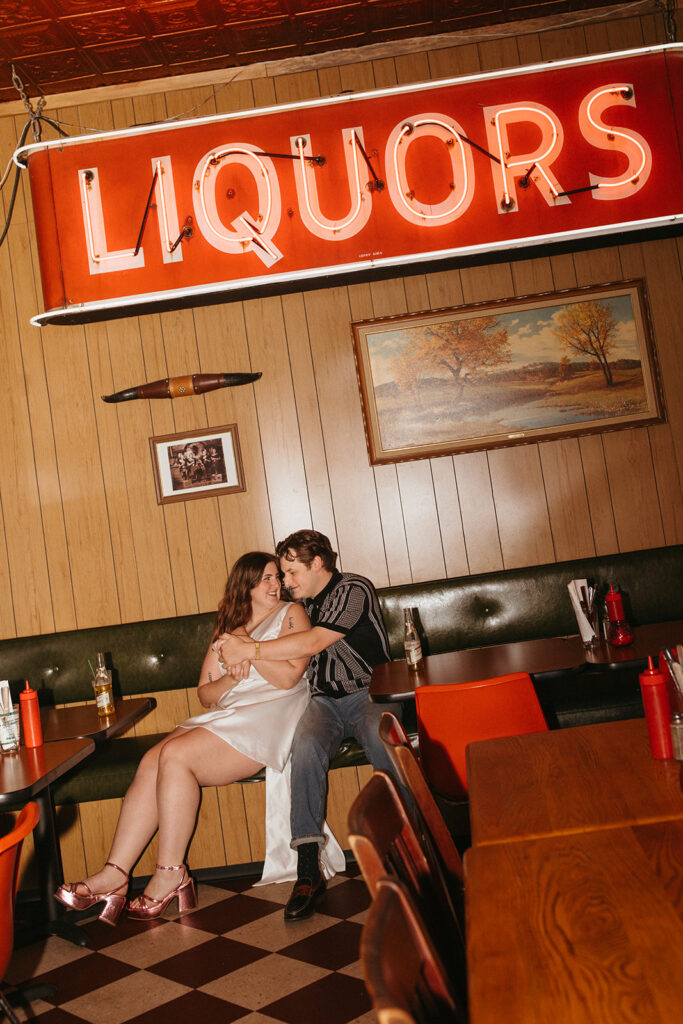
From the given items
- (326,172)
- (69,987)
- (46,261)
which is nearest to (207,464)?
(46,261)

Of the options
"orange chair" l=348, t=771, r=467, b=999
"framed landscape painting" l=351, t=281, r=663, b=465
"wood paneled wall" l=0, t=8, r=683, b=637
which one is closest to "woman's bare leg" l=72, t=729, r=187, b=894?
"wood paneled wall" l=0, t=8, r=683, b=637

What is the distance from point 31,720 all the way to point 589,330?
3115 mm

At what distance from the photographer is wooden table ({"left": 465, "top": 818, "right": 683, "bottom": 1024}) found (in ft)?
3.05

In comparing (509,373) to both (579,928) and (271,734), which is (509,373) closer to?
(271,734)

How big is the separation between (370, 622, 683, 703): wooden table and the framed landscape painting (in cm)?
117

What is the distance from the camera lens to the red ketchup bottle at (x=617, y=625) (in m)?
3.11

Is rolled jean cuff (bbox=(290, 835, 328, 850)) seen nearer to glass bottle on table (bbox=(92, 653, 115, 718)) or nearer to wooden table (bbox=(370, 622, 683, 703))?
wooden table (bbox=(370, 622, 683, 703))

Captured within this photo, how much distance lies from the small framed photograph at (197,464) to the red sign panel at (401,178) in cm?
71

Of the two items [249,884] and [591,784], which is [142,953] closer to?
[249,884]

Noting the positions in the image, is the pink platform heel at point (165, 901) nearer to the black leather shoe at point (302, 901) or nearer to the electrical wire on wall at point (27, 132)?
the black leather shoe at point (302, 901)

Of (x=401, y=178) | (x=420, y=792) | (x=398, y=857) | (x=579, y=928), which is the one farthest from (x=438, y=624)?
(x=579, y=928)

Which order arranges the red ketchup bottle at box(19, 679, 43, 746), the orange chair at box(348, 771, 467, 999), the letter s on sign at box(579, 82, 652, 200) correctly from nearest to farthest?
the orange chair at box(348, 771, 467, 999)
the red ketchup bottle at box(19, 679, 43, 746)
the letter s on sign at box(579, 82, 652, 200)

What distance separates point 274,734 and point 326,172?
2.60m

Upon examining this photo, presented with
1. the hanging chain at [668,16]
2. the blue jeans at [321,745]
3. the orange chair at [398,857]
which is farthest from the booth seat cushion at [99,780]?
the hanging chain at [668,16]
